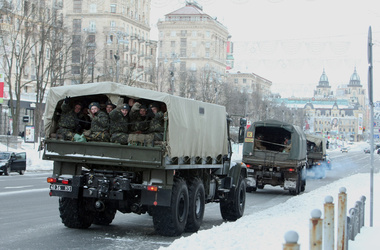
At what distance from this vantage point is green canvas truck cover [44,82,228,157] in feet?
40.8

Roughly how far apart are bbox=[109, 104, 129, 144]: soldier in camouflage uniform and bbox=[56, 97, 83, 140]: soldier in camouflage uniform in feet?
2.87

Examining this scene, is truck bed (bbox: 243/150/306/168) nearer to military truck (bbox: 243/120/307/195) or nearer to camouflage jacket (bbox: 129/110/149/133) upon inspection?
military truck (bbox: 243/120/307/195)

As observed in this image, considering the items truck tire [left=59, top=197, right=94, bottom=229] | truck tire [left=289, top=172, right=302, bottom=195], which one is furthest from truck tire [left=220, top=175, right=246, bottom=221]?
truck tire [left=289, top=172, right=302, bottom=195]

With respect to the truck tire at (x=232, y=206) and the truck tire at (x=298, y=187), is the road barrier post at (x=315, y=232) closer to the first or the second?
the truck tire at (x=232, y=206)

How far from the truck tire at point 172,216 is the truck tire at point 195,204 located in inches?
22.8

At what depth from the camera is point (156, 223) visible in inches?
492

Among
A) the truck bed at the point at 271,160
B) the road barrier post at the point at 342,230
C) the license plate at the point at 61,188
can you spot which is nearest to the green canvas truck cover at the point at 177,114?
the license plate at the point at 61,188

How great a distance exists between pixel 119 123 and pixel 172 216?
2.07m

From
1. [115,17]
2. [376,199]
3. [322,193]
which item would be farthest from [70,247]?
[115,17]

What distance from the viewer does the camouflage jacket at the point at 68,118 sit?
13.1m

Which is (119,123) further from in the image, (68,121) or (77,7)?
(77,7)

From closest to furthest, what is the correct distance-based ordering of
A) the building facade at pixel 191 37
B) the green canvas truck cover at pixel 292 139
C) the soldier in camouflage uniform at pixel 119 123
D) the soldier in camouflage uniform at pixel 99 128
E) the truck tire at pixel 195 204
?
1. the soldier in camouflage uniform at pixel 119 123
2. the soldier in camouflage uniform at pixel 99 128
3. the truck tire at pixel 195 204
4. the green canvas truck cover at pixel 292 139
5. the building facade at pixel 191 37

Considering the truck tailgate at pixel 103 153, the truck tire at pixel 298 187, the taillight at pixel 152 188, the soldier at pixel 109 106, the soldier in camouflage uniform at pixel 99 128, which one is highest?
the soldier at pixel 109 106

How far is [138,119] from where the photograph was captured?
12992mm
